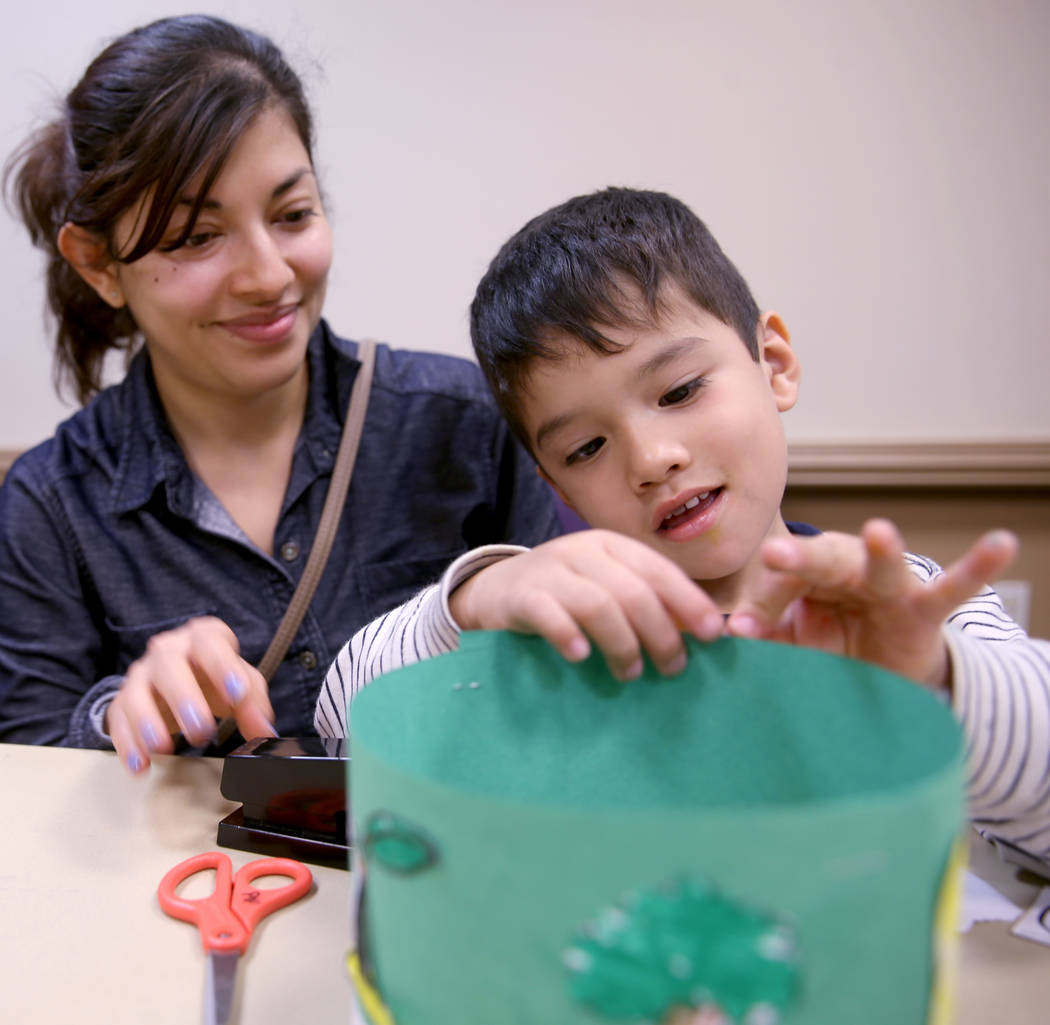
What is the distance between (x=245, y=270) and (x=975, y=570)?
2.23 feet

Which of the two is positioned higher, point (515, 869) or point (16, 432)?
point (515, 869)

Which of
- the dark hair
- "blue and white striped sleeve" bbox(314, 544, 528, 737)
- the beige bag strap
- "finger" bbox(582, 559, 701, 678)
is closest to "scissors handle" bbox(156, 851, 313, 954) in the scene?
"blue and white striped sleeve" bbox(314, 544, 528, 737)

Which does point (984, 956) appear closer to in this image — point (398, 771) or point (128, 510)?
point (398, 771)

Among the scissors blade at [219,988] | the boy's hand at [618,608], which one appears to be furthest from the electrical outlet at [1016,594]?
the scissors blade at [219,988]

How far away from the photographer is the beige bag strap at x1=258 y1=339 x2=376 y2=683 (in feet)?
2.97

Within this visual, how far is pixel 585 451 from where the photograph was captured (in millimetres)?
673

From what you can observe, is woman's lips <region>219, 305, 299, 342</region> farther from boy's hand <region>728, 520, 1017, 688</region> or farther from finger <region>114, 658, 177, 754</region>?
boy's hand <region>728, 520, 1017, 688</region>

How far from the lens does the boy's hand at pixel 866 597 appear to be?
1.06 feet

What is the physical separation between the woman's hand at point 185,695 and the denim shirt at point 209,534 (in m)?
0.34

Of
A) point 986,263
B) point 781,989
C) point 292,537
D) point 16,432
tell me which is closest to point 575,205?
point 292,537

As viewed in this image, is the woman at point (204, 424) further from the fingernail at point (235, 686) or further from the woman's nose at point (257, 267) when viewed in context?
the fingernail at point (235, 686)

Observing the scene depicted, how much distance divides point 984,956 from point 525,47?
47.7 inches

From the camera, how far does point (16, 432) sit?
1.50m

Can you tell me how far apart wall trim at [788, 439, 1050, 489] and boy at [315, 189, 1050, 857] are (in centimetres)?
53
